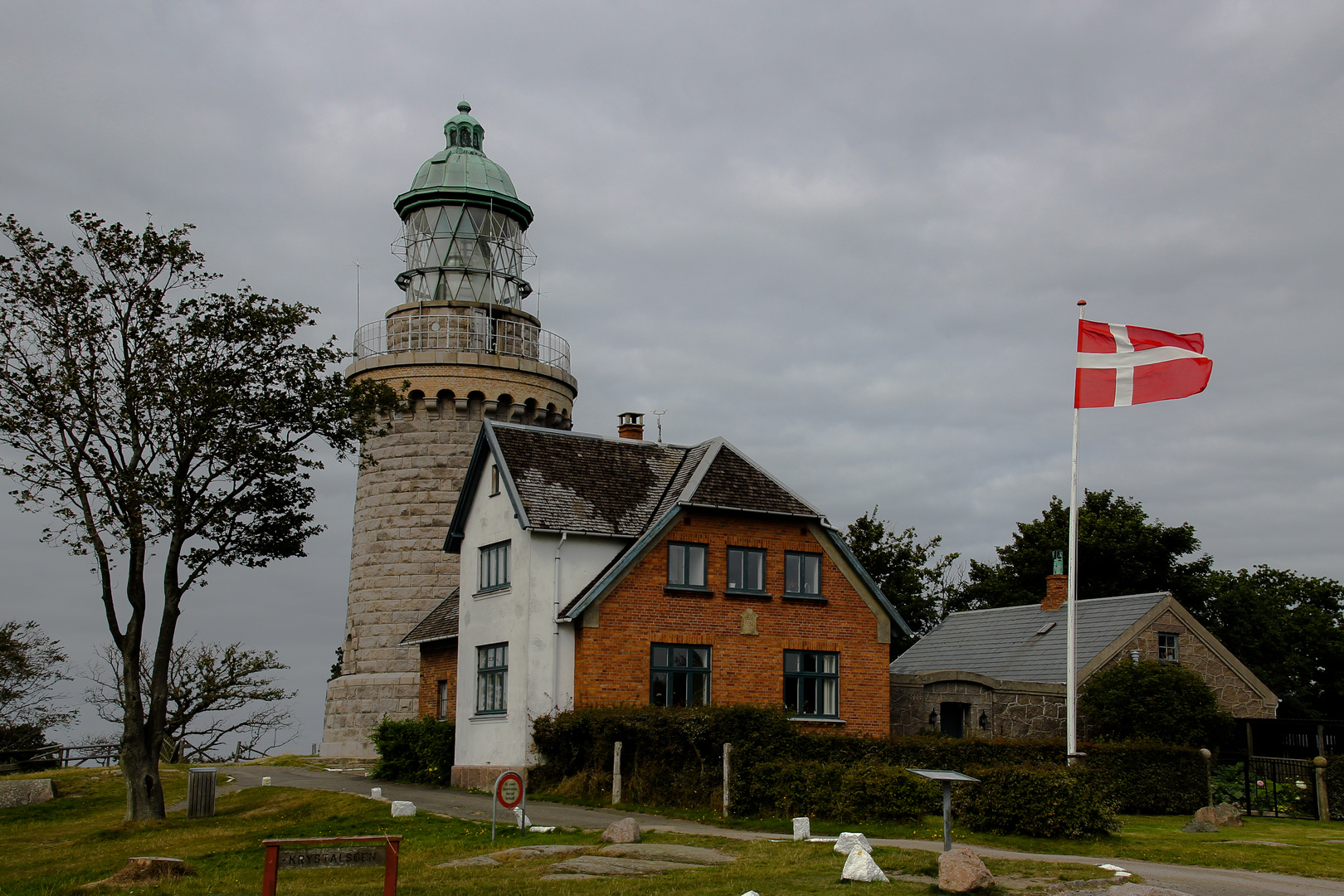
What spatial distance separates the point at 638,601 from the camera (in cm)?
2755

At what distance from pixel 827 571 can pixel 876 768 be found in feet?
36.1

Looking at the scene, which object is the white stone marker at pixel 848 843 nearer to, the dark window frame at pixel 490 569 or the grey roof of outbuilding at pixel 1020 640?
the dark window frame at pixel 490 569

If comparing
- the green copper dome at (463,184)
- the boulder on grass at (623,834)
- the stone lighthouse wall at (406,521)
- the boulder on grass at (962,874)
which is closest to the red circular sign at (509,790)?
the boulder on grass at (623,834)

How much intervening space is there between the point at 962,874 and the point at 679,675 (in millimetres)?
15919

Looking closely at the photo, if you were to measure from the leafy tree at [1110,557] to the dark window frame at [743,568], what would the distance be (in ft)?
69.6

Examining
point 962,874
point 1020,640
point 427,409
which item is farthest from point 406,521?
point 962,874

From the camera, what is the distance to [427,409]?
119 ft

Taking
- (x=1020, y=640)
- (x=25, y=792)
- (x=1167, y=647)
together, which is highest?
(x=1020, y=640)

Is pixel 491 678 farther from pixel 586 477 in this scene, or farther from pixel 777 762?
pixel 777 762

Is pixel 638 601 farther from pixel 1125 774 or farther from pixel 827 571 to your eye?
pixel 1125 774

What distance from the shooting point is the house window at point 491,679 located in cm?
2797

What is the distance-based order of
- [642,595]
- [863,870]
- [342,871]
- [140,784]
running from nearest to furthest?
[863,870] < [342,871] < [140,784] < [642,595]

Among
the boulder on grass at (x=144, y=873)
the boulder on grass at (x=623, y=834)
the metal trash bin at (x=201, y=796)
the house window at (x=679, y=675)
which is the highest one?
the house window at (x=679, y=675)

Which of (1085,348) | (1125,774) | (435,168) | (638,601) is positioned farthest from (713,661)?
(435,168)
